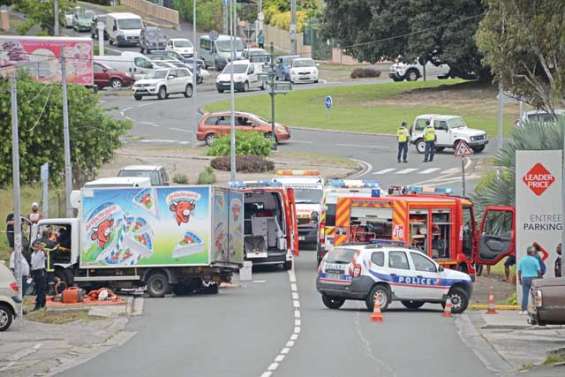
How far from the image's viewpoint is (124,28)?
10669 centimetres

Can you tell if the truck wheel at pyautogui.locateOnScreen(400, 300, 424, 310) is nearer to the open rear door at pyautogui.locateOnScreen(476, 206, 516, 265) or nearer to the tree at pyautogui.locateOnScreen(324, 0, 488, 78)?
the open rear door at pyautogui.locateOnScreen(476, 206, 516, 265)

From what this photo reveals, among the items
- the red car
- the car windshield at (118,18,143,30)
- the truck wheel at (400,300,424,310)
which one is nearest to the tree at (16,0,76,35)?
the red car

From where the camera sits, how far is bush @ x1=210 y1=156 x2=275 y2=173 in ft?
199

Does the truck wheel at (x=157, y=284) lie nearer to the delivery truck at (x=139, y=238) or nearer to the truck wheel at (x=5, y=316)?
the delivery truck at (x=139, y=238)

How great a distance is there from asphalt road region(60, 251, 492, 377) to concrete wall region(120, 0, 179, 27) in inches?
3660

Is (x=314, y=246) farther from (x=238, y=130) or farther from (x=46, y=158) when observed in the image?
(x=238, y=130)

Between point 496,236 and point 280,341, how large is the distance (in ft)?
41.4

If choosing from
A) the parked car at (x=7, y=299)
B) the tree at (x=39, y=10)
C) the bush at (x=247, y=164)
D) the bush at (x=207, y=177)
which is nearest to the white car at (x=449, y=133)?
the bush at (x=247, y=164)

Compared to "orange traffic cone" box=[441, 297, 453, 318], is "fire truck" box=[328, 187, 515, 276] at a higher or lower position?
higher

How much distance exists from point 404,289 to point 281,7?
317 feet

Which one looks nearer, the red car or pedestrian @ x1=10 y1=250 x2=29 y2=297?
pedestrian @ x1=10 y1=250 x2=29 y2=297

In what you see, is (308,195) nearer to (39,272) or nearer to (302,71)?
(39,272)

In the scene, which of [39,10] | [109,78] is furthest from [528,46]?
[109,78]

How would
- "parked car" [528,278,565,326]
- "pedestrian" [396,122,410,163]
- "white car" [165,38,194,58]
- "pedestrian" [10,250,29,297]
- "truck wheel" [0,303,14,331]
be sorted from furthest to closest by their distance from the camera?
1. "white car" [165,38,194,58]
2. "pedestrian" [396,122,410,163]
3. "pedestrian" [10,250,29,297]
4. "truck wheel" [0,303,14,331]
5. "parked car" [528,278,565,326]
